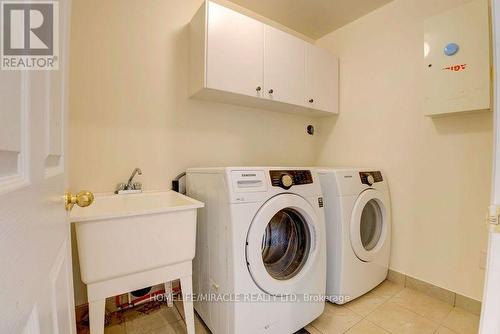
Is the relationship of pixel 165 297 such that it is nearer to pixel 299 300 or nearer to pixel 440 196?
pixel 299 300

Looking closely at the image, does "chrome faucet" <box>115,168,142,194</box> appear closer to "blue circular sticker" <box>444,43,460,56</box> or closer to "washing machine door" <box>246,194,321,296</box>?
"washing machine door" <box>246,194,321,296</box>

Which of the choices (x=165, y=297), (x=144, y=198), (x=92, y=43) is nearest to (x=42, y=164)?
(x=144, y=198)

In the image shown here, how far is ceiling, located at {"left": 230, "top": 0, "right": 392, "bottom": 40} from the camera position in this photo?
1871mm

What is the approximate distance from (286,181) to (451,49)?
1.39 metres

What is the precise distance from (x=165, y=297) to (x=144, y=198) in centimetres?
74

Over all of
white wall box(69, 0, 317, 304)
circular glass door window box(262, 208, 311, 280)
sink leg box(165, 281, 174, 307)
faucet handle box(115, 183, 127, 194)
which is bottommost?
sink leg box(165, 281, 174, 307)

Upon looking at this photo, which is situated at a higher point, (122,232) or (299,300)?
(122,232)

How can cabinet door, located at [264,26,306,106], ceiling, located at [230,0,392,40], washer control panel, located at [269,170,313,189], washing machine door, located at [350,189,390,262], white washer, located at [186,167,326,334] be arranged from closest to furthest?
white washer, located at [186,167,326,334]
washer control panel, located at [269,170,313,189]
washing machine door, located at [350,189,390,262]
cabinet door, located at [264,26,306,106]
ceiling, located at [230,0,392,40]

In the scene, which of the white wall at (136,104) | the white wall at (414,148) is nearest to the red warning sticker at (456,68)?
the white wall at (414,148)

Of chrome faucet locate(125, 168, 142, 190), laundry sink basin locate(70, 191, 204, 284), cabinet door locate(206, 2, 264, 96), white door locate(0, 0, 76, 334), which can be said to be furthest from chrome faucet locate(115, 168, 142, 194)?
white door locate(0, 0, 76, 334)

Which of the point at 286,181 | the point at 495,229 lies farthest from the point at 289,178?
the point at 495,229

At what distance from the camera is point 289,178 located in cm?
123

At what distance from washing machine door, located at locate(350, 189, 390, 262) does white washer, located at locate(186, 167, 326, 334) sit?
19.3 inches

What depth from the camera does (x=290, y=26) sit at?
88.1 inches
